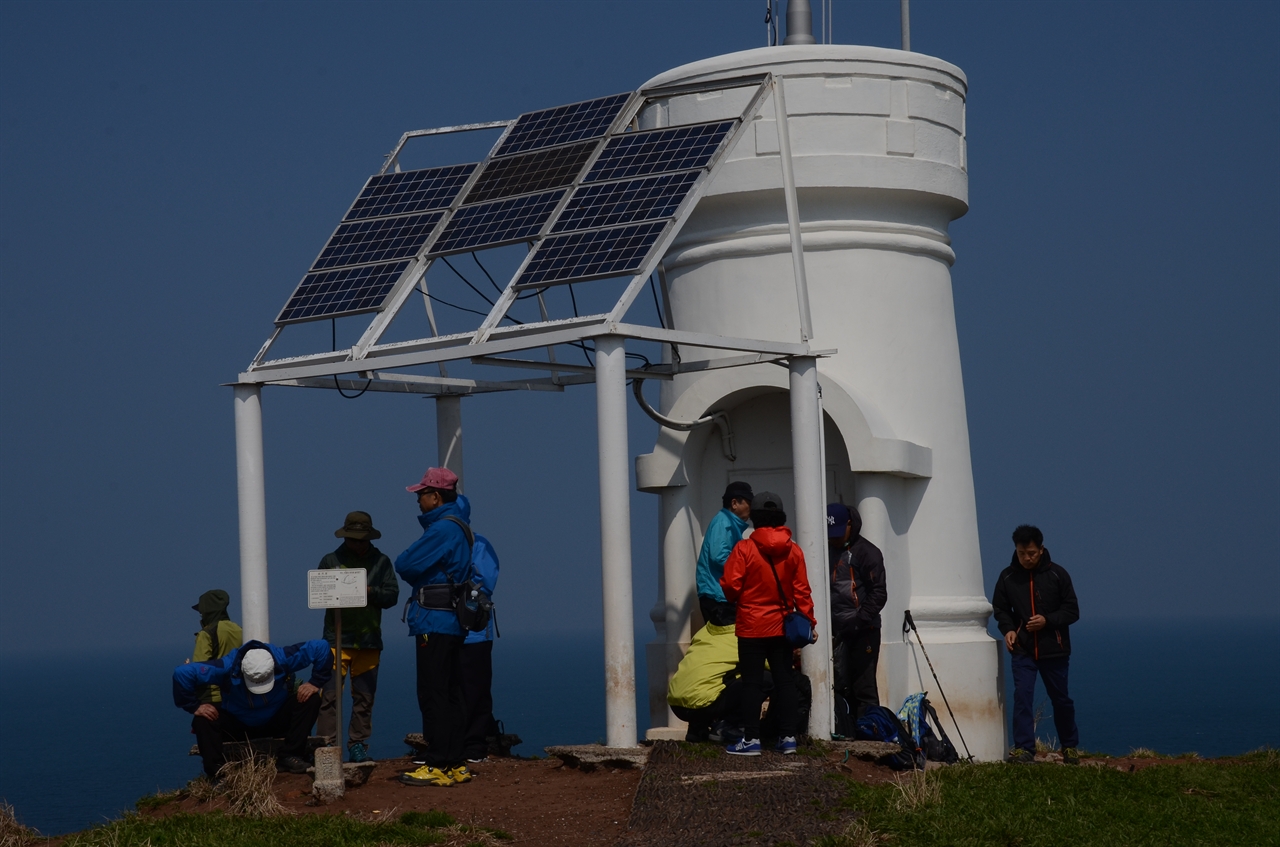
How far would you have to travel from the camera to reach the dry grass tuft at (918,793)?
35.2 feet

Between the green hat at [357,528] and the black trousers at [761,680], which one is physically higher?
the green hat at [357,528]

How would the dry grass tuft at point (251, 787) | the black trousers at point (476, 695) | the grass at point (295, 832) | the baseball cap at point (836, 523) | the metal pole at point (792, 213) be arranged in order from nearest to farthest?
the grass at point (295, 832), the dry grass tuft at point (251, 787), the black trousers at point (476, 695), the metal pole at point (792, 213), the baseball cap at point (836, 523)

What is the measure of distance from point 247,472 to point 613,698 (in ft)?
12.5

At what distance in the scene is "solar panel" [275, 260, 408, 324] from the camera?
14359 millimetres

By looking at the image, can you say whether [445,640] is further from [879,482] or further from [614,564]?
[879,482]

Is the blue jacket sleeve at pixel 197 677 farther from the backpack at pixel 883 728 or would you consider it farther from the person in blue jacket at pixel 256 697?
the backpack at pixel 883 728

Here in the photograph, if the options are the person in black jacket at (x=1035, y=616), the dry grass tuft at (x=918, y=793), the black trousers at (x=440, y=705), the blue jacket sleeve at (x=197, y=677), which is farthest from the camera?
the person in black jacket at (x=1035, y=616)

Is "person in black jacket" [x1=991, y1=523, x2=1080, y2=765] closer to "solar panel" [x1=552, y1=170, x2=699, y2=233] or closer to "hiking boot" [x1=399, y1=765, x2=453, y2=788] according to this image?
"solar panel" [x1=552, y1=170, x2=699, y2=233]

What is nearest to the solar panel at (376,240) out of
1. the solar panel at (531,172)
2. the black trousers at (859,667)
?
the solar panel at (531,172)

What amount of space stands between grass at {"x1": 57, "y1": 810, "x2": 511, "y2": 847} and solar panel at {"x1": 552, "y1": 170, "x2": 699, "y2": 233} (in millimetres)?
4849

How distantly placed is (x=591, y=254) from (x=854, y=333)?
11.4 ft

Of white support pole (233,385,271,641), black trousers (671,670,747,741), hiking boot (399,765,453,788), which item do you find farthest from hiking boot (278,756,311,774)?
black trousers (671,670,747,741)

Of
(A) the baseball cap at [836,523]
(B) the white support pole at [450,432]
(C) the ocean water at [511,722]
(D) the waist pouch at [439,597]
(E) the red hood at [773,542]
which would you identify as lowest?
(C) the ocean water at [511,722]

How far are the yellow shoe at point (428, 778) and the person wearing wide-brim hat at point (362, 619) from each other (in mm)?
1456
